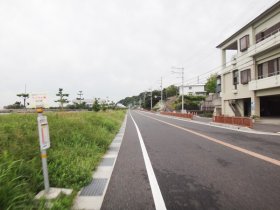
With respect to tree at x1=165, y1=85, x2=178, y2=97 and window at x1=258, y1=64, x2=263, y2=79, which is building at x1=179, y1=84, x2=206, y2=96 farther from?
window at x1=258, y1=64, x2=263, y2=79

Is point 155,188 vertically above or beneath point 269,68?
beneath

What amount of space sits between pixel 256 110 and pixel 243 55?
7.34 metres

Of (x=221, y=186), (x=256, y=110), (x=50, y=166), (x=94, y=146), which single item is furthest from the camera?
(x=256, y=110)

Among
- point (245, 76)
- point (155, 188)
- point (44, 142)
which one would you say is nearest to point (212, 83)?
point (245, 76)

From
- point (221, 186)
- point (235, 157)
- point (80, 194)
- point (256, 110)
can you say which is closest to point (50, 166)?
point (80, 194)

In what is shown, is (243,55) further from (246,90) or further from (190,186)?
(190,186)

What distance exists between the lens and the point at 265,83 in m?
24.0

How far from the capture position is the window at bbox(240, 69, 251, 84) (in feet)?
92.7

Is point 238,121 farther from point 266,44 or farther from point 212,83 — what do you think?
point 212,83

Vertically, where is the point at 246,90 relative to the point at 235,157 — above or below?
above

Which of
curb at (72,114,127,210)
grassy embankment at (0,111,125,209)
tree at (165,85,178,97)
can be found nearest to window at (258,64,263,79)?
grassy embankment at (0,111,125,209)

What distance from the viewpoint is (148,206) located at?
402cm

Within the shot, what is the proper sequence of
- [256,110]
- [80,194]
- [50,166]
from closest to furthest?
1. [80,194]
2. [50,166]
3. [256,110]

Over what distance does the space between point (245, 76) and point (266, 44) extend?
5.78 m
